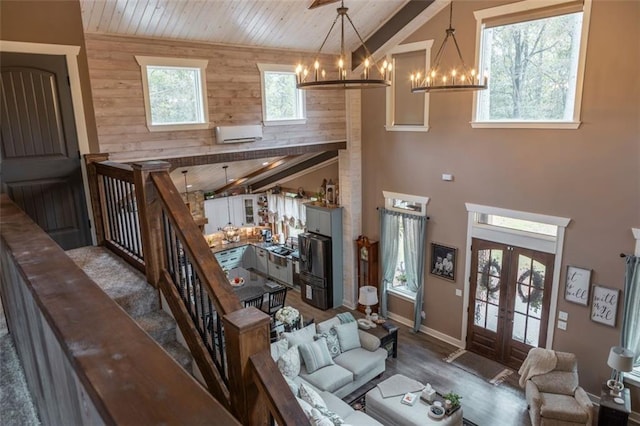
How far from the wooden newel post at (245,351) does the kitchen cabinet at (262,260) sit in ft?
32.8

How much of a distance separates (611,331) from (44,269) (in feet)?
23.0

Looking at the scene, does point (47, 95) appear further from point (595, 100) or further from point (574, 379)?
point (574, 379)

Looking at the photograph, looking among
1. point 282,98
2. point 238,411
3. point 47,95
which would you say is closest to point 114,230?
point 47,95

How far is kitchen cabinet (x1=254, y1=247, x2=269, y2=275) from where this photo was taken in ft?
39.7

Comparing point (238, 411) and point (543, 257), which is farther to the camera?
point (543, 257)

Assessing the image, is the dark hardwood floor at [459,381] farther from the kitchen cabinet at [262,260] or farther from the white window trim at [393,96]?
the kitchen cabinet at [262,260]

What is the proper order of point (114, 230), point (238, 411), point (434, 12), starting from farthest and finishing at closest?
point (434, 12) < point (114, 230) < point (238, 411)

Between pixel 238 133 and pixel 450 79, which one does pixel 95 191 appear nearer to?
pixel 238 133

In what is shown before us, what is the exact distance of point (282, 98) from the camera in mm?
7531

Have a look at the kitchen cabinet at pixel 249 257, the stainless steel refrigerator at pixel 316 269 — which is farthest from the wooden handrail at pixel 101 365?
the kitchen cabinet at pixel 249 257

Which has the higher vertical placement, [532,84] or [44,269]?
[532,84]

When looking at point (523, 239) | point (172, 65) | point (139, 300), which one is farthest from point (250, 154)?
point (523, 239)

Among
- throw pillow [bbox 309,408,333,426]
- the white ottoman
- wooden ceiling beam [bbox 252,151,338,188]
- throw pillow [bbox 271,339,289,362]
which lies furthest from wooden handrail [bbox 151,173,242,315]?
wooden ceiling beam [bbox 252,151,338,188]

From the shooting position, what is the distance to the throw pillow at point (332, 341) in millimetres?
6789
